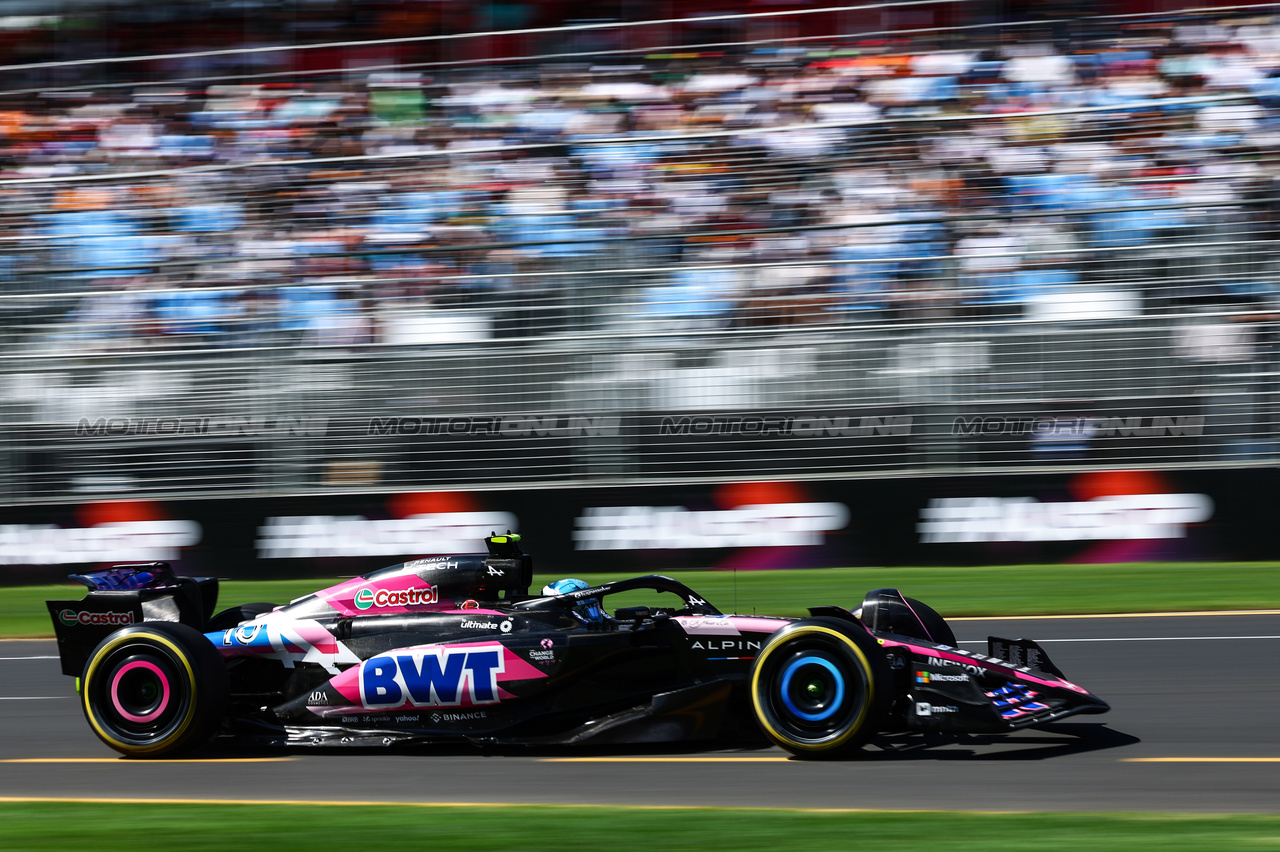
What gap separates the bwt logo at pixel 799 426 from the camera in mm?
10875

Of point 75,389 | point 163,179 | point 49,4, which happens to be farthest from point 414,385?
point 49,4

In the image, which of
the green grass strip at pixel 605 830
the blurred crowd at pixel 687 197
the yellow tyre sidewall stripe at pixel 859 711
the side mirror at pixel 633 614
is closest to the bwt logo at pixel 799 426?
the blurred crowd at pixel 687 197

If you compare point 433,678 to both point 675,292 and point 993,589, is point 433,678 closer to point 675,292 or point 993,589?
point 993,589

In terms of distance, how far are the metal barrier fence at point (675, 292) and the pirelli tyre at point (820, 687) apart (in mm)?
5776

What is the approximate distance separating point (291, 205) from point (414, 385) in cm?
296

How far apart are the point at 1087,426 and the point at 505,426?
4609mm

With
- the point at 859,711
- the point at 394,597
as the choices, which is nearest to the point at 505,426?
the point at 394,597

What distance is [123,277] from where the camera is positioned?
43.3ft

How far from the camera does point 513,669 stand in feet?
18.6

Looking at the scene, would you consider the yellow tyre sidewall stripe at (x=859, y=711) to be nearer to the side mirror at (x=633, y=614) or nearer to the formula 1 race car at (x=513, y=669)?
the formula 1 race car at (x=513, y=669)

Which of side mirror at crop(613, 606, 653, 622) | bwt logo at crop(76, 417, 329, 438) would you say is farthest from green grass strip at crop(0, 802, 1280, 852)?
bwt logo at crop(76, 417, 329, 438)

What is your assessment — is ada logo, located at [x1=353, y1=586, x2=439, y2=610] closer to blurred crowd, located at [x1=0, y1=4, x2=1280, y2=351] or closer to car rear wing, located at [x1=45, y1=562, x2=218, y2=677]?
car rear wing, located at [x1=45, y1=562, x2=218, y2=677]

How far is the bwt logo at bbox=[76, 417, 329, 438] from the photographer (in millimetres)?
11773

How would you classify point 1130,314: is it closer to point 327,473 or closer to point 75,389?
point 327,473
